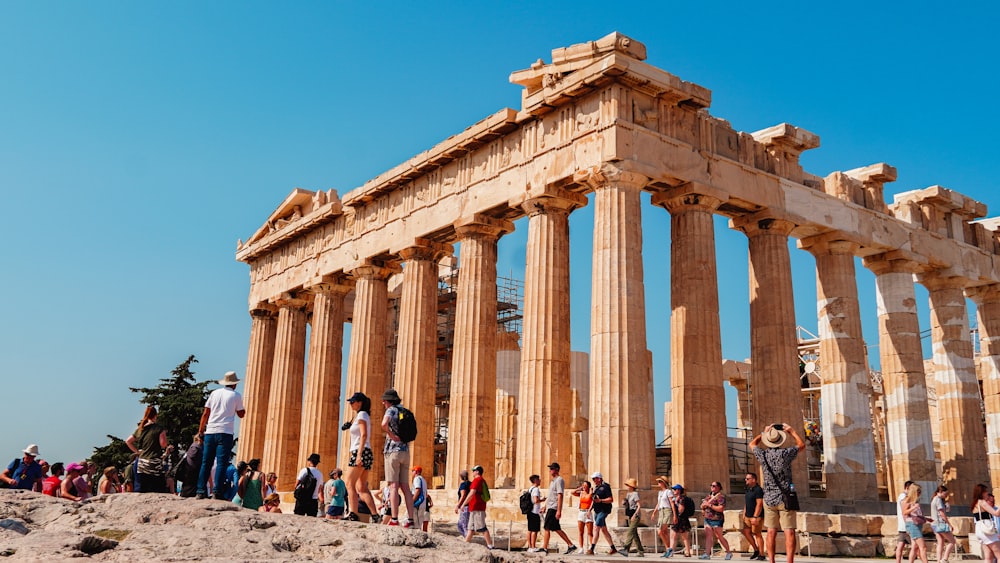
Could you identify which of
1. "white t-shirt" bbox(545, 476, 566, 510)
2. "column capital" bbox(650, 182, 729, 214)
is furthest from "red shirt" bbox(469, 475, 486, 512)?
"column capital" bbox(650, 182, 729, 214)

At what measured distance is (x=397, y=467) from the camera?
40.8 ft

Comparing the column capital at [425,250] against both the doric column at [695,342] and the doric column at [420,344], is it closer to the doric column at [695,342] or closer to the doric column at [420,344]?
the doric column at [420,344]

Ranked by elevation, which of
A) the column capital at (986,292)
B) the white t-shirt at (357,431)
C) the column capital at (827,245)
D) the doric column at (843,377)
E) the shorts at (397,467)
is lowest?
the shorts at (397,467)

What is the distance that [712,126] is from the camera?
2483 cm

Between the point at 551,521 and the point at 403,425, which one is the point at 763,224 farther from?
the point at 403,425

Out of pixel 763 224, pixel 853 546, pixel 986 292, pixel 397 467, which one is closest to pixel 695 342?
pixel 763 224

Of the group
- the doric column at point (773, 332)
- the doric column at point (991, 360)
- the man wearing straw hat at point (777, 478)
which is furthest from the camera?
the doric column at point (991, 360)

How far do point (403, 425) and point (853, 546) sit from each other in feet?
39.4

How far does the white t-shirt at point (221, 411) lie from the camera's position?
12750mm

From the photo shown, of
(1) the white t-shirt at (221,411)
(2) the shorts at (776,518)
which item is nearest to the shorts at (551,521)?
(2) the shorts at (776,518)

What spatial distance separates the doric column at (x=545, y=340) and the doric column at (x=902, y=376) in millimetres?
11579

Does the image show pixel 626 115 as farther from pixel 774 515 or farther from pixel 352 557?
pixel 352 557

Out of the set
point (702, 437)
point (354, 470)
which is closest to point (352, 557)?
point (354, 470)

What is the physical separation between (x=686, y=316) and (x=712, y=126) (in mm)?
5402
